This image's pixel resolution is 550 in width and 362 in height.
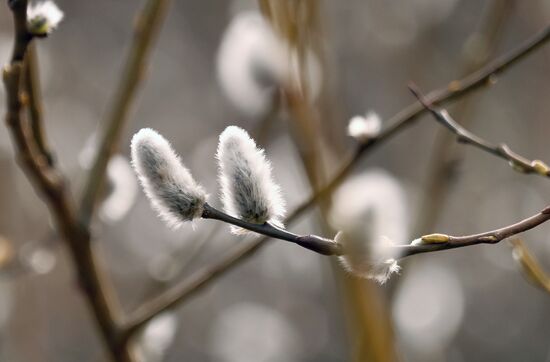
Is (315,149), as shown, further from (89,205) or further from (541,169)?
(541,169)

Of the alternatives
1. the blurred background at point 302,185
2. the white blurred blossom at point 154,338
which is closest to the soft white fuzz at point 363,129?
the white blurred blossom at point 154,338

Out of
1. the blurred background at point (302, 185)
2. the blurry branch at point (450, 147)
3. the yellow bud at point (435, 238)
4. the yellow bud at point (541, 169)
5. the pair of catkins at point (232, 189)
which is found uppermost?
the blurred background at point (302, 185)

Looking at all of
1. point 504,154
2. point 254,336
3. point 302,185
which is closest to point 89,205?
point 504,154

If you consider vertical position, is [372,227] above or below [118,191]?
below

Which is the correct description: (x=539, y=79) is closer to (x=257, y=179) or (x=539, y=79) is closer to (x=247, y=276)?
(x=247, y=276)

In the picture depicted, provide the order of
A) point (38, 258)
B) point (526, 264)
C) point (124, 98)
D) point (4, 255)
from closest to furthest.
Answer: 1. point (526, 264)
2. point (124, 98)
3. point (4, 255)
4. point (38, 258)

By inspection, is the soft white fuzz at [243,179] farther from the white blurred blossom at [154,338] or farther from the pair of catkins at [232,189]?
the white blurred blossom at [154,338]

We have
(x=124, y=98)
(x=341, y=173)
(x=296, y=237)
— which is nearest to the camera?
(x=296, y=237)
